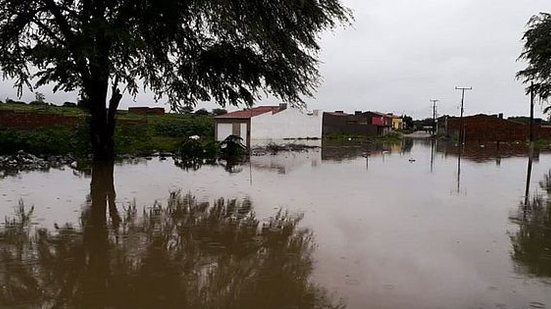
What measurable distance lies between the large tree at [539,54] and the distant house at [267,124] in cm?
2389

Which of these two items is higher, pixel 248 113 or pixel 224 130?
pixel 248 113

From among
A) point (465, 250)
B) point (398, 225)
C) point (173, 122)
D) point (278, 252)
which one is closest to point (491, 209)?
point (398, 225)

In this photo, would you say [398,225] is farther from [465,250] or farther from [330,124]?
[330,124]

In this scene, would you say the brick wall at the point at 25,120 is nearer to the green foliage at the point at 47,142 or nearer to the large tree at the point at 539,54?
the green foliage at the point at 47,142

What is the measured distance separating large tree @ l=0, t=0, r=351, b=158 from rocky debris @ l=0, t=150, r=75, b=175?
148cm

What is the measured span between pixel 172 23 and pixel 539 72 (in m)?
16.9

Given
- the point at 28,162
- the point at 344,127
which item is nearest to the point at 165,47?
the point at 28,162

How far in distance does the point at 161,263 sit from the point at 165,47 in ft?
45.7

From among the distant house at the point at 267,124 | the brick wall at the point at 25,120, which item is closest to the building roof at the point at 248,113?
the distant house at the point at 267,124

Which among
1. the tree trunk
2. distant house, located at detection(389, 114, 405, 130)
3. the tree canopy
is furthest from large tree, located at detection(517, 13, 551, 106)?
distant house, located at detection(389, 114, 405, 130)

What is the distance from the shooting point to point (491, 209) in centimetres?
1216

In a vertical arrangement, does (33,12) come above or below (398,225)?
above

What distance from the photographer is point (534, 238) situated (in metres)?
9.15

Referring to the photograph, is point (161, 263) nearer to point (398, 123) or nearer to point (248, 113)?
point (248, 113)
